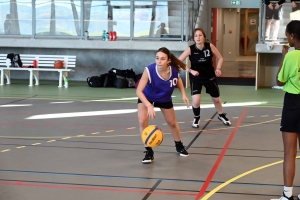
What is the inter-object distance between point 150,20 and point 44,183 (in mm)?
12269

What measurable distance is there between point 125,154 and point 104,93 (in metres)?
8.26

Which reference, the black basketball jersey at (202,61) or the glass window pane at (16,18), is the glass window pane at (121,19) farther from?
the black basketball jersey at (202,61)

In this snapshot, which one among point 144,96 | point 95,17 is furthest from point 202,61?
point 95,17

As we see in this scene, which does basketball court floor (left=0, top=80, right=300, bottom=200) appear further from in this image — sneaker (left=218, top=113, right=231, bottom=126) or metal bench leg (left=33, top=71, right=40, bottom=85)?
metal bench leg (left=33, top=71, right=40, bottom=85)

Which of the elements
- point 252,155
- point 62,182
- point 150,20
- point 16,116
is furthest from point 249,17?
point 62,182

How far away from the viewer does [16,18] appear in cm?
1964

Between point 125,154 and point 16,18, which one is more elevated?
point 16,18

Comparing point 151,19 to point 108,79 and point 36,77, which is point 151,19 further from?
point 36,77

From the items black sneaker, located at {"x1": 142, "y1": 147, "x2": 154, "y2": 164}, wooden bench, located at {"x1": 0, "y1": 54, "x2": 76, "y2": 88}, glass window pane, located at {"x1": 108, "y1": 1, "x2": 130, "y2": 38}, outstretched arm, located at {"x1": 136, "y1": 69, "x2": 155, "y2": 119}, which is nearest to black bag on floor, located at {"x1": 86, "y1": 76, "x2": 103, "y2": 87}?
wooden bench, located at {"x1": 0, "y1": 54, "x2": 76, "y2": 88}

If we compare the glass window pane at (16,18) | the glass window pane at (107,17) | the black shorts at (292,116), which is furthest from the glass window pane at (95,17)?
the black shorts at (292,116)

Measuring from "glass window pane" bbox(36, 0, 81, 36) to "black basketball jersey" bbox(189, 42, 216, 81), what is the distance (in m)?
8.83

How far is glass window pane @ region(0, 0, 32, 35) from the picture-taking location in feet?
64.1

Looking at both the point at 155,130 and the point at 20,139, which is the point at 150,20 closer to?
the point at 20,139

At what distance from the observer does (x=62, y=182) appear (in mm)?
7094
